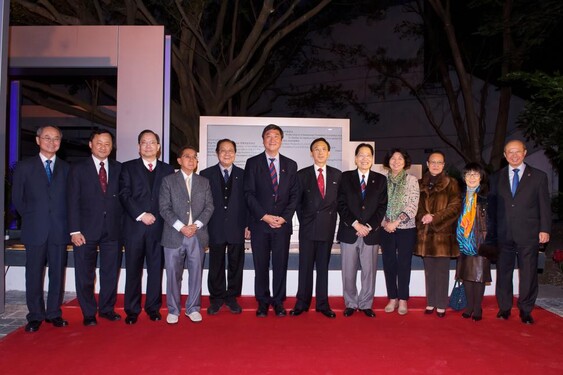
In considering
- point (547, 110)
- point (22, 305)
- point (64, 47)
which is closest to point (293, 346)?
point (22, 305)

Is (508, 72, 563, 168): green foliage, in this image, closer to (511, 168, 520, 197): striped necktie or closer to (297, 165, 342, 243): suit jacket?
(511, 168, 520, 197): striped necktie

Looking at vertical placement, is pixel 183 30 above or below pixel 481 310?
above

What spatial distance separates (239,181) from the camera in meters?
4.33

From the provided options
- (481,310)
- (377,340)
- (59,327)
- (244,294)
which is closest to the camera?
(377,340)

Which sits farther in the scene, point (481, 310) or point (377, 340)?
point (481, 310)

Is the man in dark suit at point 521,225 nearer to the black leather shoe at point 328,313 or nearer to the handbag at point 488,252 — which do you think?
the handbag at point 488,252

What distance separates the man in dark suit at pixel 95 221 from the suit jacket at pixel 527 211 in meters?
3.31

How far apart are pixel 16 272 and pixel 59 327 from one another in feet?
6.19

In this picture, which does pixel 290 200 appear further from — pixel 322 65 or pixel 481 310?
pixel 322 65

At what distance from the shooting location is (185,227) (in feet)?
13.0

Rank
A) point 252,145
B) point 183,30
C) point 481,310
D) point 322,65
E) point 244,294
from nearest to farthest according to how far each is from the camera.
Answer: point 481,310
point 244,294
point 252,145
point 183,30
point 322,65

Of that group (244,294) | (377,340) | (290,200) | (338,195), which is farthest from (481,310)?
(244,294)

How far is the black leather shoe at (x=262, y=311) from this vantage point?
4.21 meters

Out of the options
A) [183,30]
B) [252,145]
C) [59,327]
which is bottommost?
[59,327]
